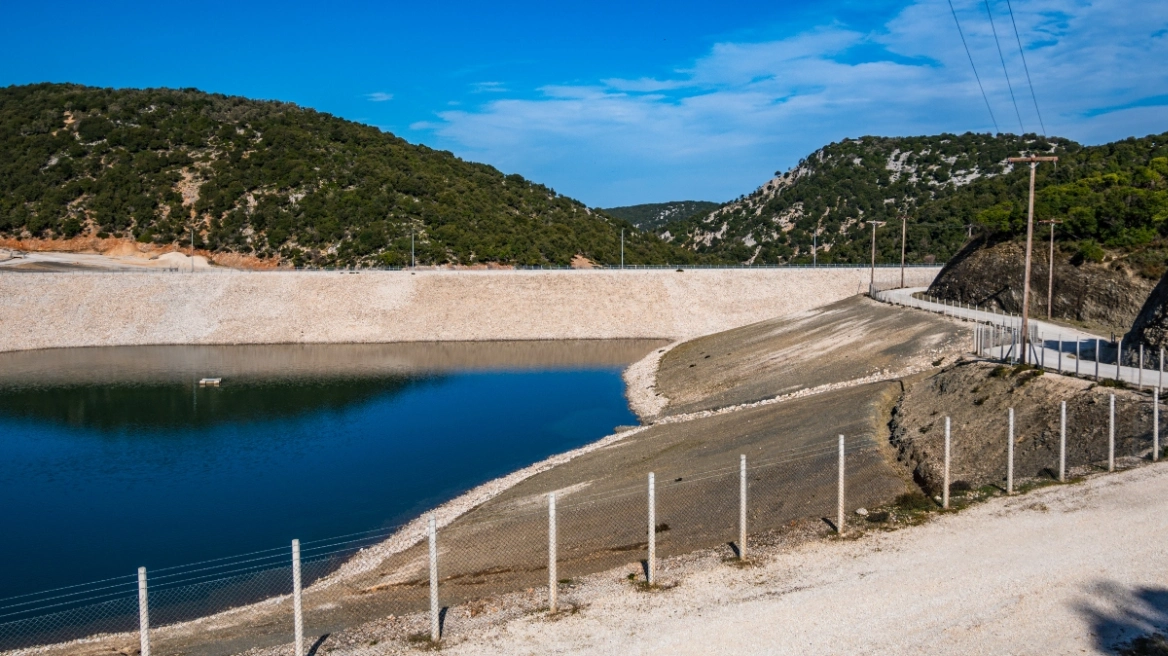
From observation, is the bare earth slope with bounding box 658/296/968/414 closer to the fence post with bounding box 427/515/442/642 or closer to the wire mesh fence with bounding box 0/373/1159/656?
the wire mesh fence with bounding box 0/373/1159/656

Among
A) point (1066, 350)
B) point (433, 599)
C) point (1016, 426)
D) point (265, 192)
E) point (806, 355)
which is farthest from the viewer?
point (265, 192)

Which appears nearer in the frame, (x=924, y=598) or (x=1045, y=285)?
(x=924, y=598)

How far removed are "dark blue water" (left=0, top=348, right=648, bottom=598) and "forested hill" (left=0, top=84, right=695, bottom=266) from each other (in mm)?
51325

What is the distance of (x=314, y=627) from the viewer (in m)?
15.4

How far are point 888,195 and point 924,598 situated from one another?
141 meters

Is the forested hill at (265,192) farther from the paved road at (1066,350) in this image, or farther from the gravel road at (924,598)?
the gravel road at (924,598)

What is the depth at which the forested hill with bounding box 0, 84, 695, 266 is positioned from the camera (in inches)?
4082

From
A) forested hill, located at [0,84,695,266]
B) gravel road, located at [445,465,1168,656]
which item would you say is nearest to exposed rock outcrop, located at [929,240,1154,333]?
gravel road, located at [445,465,1168,656]

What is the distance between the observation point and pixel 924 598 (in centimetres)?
1294

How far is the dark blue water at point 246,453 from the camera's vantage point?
77.5 ft

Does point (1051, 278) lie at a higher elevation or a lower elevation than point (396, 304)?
higher

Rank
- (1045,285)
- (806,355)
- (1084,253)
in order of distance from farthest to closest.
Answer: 1. (1045,285)
2. (1084,253)
3. (806,355)

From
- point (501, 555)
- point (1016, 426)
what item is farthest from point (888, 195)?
point (501, 555)

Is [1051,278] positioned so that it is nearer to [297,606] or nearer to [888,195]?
[297,606]
